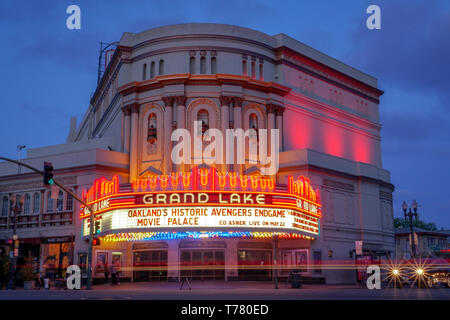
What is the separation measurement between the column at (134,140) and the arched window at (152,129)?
1.17m

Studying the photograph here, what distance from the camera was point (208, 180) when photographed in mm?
37188

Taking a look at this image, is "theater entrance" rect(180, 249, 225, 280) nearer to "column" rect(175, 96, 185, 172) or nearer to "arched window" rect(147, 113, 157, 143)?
"column" rect(175, 96, 185, 172)

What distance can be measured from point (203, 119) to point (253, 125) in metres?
4.58

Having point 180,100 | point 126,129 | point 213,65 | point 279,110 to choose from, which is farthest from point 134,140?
point 279,110

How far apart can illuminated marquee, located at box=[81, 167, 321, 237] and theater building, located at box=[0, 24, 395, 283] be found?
0.07 meters

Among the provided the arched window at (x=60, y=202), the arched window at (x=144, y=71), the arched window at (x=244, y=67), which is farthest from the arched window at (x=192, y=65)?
the arched window at (x=60, y=202)

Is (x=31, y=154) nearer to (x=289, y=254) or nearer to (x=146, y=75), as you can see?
(x=146, y=75)

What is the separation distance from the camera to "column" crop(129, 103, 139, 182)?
46062mm

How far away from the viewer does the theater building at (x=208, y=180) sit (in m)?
37.5

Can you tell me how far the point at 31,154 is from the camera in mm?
55188

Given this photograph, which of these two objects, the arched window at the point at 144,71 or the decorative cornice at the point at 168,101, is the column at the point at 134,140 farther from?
the decorative cornice at the point at 168,101

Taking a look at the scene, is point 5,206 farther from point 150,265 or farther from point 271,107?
point 271,107

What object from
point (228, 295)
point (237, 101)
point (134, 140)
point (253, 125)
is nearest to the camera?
point (228, 295)
